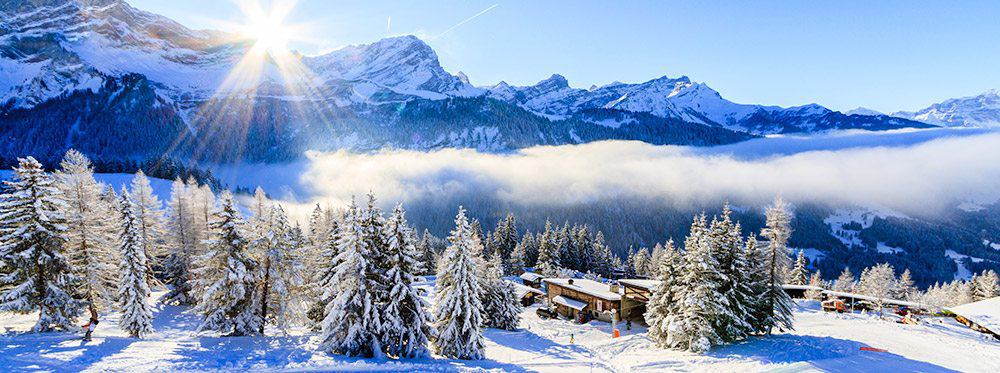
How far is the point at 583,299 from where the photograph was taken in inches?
2196

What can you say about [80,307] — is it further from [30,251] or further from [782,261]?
[782,261]

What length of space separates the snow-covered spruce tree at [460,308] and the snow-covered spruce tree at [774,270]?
71.6 feet

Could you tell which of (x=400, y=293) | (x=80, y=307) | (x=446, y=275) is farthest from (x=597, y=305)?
(x=80, y=307)

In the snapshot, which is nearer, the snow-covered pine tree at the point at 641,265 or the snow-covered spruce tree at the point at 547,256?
the snow-covered spruce tree at the point at 547,256

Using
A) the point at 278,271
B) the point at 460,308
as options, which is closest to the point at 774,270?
the point at 460,308

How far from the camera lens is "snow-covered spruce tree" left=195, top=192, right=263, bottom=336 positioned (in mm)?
25875

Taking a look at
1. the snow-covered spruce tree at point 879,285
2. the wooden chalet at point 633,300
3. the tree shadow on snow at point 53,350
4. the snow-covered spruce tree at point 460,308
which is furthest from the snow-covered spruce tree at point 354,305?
the snow-covered spruce tree at point 879,285

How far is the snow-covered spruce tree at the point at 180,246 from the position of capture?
136ft

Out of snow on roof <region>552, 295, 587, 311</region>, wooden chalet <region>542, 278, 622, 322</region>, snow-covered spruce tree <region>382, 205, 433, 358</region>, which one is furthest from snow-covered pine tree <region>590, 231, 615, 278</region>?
snow-covered spruce tree <region>382, 205, 433, 358</region>

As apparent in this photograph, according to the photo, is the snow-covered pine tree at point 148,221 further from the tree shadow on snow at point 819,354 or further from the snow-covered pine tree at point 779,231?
the snow-covered pine tree at point 779,231

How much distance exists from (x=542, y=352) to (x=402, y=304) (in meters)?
15.3

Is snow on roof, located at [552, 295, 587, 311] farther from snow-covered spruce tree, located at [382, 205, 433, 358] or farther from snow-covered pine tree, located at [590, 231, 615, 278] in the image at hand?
snow-covered pine tree, located at [590, 231, 615, 278]

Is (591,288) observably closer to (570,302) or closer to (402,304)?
(570,302)

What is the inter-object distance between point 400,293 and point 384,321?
5.98 feet
